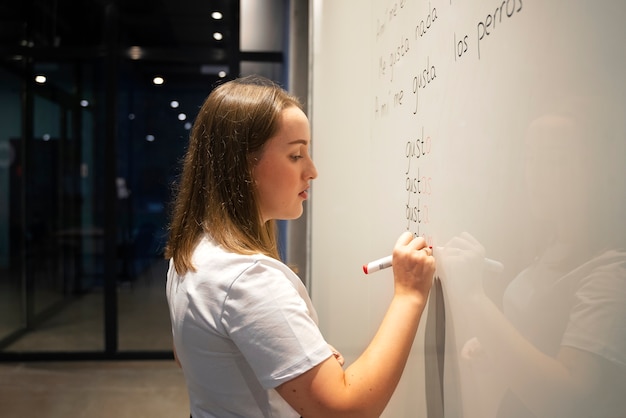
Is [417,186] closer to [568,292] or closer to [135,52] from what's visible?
[568,292]

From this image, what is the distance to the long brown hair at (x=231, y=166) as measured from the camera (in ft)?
2.64

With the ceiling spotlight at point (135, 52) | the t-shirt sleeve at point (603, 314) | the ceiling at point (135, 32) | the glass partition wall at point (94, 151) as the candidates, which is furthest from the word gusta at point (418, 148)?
the ceiling spotlight at point (135, 52)

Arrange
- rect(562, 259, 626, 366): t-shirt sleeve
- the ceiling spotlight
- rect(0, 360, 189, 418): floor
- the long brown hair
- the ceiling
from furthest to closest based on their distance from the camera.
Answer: the ceiling spotlight → the ceiling → rect(0, 360, 189, 418): floor → the long brown hair → rect(562, 259, 626, 366): t-shirt sleeve

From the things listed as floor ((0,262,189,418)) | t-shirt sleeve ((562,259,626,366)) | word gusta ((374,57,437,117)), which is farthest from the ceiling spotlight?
t-shirt sleeve ((562,259,626,366))

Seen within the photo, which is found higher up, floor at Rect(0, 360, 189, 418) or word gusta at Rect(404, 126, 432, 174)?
word gusta at Rect(404, 126, 432, 174)

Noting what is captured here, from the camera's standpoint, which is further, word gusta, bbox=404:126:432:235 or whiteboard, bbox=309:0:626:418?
word gusta, bbox=404:126:432:235

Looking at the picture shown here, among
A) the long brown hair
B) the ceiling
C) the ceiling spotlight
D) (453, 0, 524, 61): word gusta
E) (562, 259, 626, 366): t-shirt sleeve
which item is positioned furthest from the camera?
the ceiling spotlight

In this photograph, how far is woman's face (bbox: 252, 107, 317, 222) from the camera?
817 millimetres

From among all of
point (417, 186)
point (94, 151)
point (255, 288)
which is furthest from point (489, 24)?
point (94, 151)

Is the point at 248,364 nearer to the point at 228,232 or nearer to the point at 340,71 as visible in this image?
the point at 228,232

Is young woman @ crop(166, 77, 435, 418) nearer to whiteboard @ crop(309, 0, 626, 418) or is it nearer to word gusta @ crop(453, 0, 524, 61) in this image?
whiteboard @ crop(309, 0, 626, 418)

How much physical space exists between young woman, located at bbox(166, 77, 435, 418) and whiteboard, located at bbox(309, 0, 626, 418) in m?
0.12

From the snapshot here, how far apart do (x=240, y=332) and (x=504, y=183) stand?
37 centimetres

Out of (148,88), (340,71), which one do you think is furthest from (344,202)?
(148,88)
